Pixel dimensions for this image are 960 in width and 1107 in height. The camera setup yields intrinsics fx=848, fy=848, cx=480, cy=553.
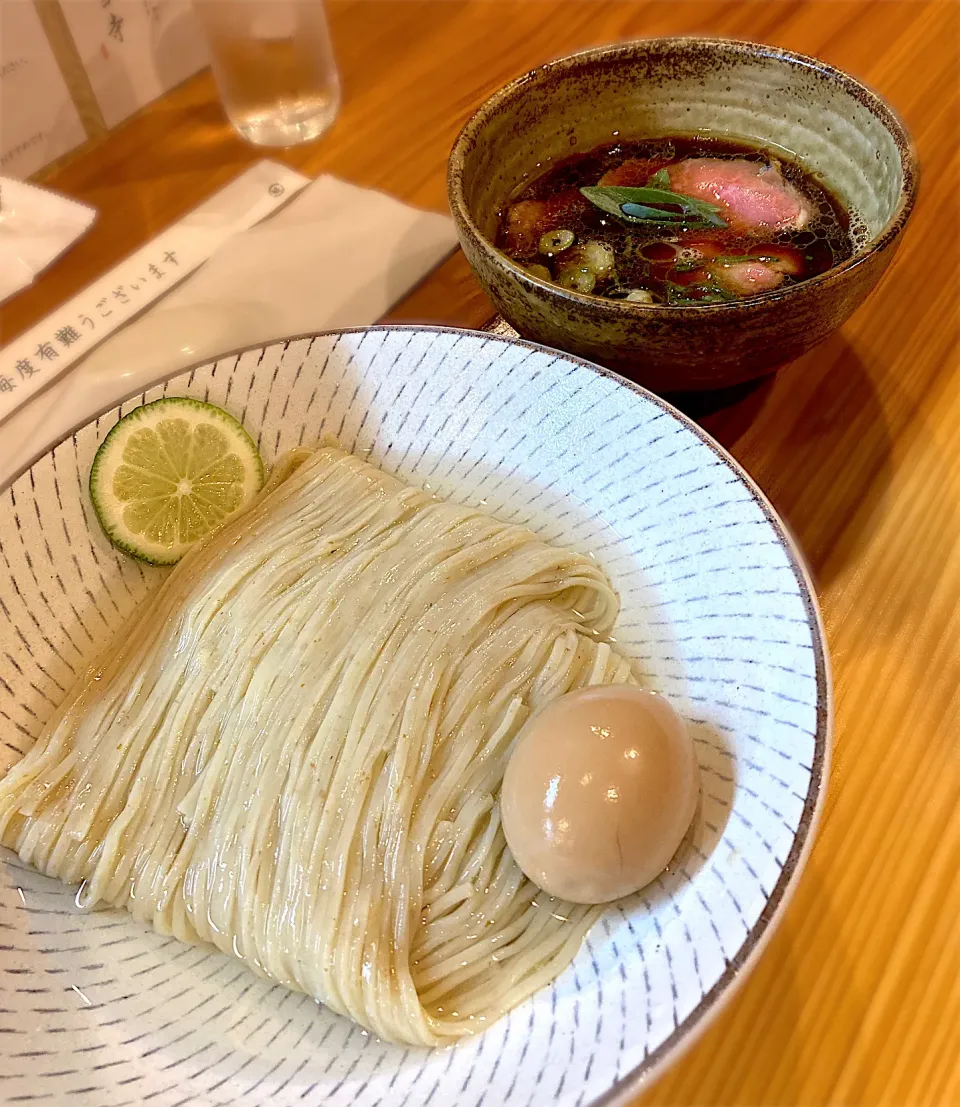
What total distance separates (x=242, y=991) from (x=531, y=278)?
1.32 meters

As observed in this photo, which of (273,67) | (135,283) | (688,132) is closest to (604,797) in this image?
(688,132)

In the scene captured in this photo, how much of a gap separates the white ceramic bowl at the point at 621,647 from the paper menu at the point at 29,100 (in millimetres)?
1788

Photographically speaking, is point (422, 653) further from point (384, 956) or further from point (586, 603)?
point (384, 956)


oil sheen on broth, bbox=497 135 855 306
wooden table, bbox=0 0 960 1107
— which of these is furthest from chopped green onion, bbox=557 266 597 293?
wooden table, bbox=0 0 960 1107

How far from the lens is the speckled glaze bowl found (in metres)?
1.52

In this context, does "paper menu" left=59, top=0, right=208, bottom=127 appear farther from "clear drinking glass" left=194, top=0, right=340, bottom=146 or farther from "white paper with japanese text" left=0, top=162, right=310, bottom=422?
"white paper with japanese text" left=0, top=162, right=310, bottom=422

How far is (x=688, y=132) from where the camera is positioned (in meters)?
2.12

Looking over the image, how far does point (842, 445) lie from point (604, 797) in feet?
3.72

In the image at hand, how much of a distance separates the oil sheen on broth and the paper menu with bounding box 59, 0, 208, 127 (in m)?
1.93

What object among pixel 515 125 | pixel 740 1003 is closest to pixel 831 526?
pixel 740 1003

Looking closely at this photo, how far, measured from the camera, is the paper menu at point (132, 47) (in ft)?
9.57

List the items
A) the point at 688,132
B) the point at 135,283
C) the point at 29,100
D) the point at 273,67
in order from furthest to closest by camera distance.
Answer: the point at 273,67, the point at 29,100, the point at 135,283, the point at 688,132

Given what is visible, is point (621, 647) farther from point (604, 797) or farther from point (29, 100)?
point (29, 100)

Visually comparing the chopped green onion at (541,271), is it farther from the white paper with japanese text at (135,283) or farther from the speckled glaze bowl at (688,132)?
Result: the white paper with japanese text at (135,283)
